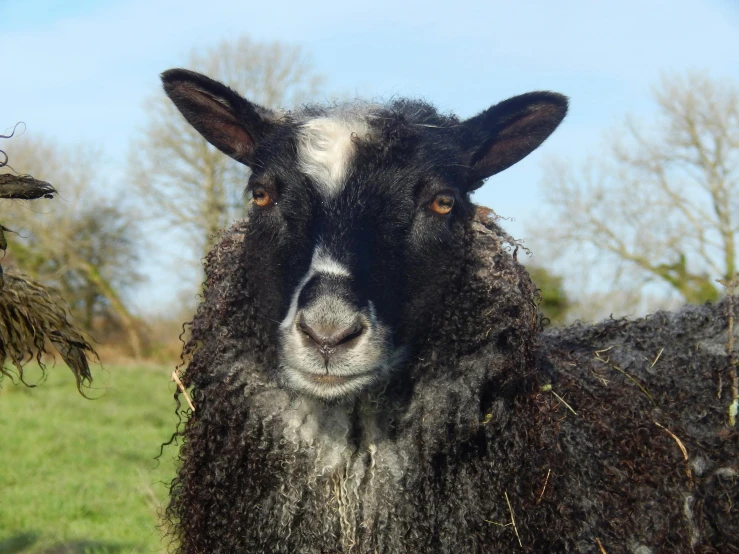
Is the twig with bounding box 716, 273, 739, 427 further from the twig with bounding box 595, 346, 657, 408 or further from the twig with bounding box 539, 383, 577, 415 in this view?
the twig with bounding box 539, 383, 577, 415

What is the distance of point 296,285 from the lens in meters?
3.60

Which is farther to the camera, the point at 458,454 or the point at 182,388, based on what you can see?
the point at 182,388

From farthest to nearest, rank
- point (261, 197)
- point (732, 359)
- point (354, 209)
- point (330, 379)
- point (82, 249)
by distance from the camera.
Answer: point (82, 249) → point (732, 359) → point (261, 197) → point (354, 209) → point (330, 379)

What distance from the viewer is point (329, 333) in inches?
127

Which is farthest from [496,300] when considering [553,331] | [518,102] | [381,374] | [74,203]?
[74,203]

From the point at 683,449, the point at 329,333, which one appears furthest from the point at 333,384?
the point at 683,449

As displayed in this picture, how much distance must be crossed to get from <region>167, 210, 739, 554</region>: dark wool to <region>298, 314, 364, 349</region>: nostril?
51 cm

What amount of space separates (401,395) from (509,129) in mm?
1469

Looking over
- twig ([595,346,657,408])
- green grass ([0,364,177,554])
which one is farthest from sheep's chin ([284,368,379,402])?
green grass ([0,364,177,554])

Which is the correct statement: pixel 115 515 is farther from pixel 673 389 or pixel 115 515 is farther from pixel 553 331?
pixel 673 389

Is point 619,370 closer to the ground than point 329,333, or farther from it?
farther from it

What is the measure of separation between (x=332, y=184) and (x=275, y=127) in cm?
62

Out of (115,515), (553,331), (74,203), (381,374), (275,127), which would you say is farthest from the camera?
(74,203)

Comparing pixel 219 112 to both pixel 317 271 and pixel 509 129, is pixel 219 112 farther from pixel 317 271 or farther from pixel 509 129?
pixel 509 129
